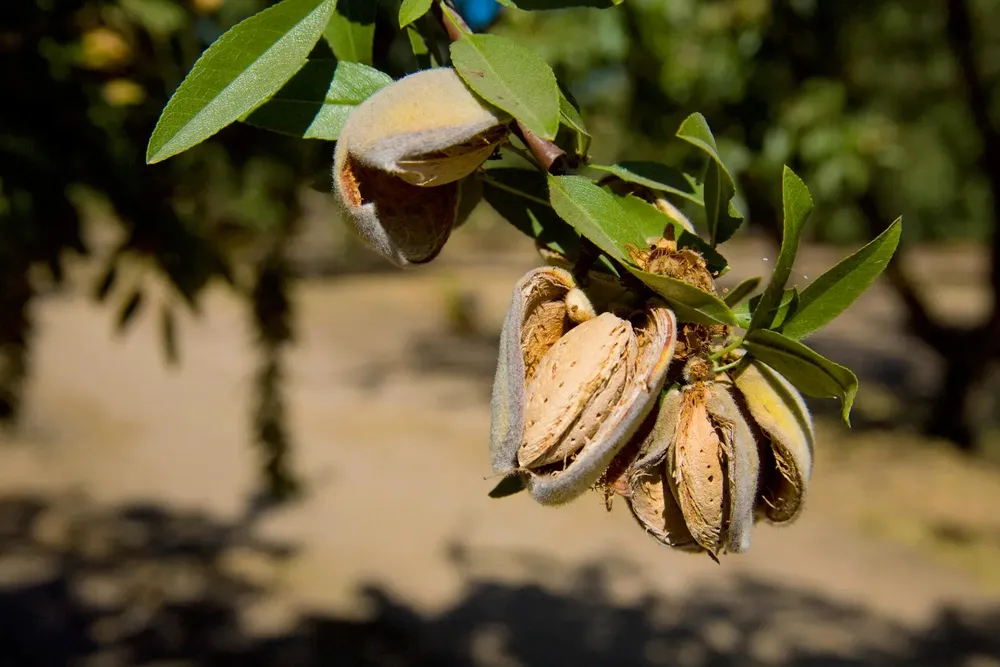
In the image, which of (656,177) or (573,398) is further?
(656,177)

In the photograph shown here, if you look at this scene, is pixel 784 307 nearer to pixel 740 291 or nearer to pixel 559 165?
pixel 740 291

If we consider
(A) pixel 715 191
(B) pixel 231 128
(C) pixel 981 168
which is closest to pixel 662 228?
(A) pixel 715 191

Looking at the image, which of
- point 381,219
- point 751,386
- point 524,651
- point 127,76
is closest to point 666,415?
point 751,386

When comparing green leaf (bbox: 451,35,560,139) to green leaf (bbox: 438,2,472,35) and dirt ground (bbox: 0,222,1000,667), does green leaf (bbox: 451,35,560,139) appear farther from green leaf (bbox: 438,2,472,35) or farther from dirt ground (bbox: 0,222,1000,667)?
dirt ground (bbox: 0,222,1000,667)

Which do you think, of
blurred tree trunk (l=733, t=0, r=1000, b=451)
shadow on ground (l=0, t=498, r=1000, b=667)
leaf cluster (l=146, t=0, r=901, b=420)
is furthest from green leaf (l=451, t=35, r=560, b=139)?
shadow on ground (l=0, t=498, r=1000, b=667)

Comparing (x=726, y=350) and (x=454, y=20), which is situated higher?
(x=454, y=20)
